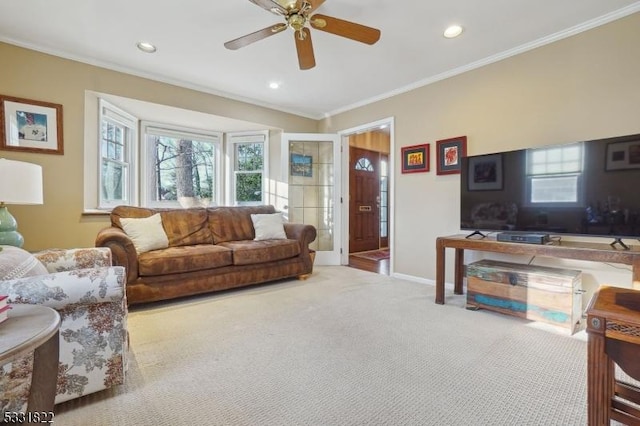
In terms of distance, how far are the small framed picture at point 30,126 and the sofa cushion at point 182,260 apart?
1.47 meters

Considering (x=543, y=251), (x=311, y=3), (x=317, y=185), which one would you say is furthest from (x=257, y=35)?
(x=317, y=185)

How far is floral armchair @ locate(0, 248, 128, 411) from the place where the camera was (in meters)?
1.19

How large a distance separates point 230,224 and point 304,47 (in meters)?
2.39

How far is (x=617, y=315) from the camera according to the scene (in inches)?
42.1

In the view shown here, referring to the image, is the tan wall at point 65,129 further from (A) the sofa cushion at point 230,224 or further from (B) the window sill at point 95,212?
(A) the sofa cushion at point 230,224

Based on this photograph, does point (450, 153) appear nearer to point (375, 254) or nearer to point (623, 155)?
point (623, 155)

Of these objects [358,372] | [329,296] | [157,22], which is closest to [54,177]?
[157,22]

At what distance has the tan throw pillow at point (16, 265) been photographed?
1346mm

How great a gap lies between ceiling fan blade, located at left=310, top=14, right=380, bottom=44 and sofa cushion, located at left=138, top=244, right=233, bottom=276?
228cm

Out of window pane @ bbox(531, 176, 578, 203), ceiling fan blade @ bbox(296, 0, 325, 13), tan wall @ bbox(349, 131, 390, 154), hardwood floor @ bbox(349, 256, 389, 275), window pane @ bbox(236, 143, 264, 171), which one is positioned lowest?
hardwood floor @ bbox(349, 256, 389, 275)

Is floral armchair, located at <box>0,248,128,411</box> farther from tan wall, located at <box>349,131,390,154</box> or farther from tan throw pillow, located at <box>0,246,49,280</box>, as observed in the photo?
tan wall, located at <box>349,131,390,154</box>

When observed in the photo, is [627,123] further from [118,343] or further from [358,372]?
[118,343]

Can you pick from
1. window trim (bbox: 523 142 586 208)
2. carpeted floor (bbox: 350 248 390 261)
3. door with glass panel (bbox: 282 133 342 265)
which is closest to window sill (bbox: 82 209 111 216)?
door with glass panel (bbox: 282 133 342 265)

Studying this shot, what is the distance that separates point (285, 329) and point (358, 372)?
76 centimetres
